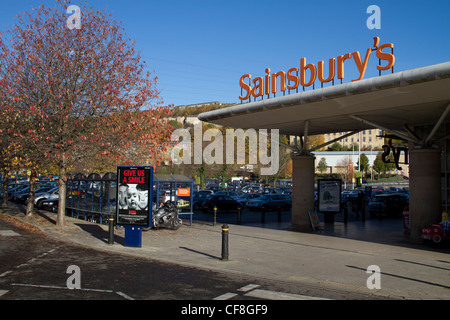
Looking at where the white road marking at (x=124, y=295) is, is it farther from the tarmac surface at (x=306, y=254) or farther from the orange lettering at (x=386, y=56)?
the orange lettering at (x=386, y=56)

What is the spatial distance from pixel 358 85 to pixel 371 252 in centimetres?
579

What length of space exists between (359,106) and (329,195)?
9760mm

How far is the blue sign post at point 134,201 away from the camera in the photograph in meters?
14.7

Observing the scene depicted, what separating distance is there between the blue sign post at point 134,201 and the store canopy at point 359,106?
5792 millimetres

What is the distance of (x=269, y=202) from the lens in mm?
36375

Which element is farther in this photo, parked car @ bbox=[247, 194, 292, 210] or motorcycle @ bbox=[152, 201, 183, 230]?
parked car @ bbox=[247, 194, 292, 210]

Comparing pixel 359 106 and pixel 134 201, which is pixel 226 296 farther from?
pixel 359 106

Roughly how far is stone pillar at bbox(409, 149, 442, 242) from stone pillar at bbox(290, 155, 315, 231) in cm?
559

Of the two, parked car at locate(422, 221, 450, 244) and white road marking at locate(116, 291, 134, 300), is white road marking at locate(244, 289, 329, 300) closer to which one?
white road marking at locate(116, 291, 134, 300)

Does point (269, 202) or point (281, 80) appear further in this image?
point (269, 202)

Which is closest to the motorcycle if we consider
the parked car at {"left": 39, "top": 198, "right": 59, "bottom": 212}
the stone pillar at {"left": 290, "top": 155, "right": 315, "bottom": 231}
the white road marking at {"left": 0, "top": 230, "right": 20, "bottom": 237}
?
the white road marking at {"left": 0, "top": 230, "right": 20, "bottom": 237}

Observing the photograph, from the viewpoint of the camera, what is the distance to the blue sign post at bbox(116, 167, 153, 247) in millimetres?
14680

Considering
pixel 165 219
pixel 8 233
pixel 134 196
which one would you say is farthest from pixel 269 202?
pixel 8 233
